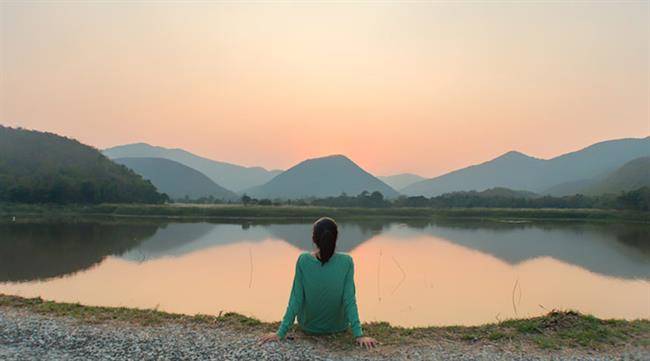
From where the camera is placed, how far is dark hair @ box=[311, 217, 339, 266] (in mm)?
5309

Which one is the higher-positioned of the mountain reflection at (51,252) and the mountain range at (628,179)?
the mountain range at (628,179)

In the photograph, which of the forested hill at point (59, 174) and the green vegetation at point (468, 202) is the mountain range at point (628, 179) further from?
the forested hill at point (59, 174)

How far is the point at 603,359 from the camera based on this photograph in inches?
240

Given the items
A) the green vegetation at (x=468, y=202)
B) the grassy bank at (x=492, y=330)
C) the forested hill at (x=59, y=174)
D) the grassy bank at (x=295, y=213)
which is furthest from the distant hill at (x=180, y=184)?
the grassy bank at (x=492, y=330)

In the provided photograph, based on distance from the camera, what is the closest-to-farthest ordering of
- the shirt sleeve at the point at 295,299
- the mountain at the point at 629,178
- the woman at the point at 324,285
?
the woman at the point at 324,285
the shirt sleeve at the point at 295,299
the mountain at the point at 629,178

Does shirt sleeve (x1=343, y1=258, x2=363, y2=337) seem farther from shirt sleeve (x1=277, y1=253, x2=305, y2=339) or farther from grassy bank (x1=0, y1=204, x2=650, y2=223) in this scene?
grassy bank (x1=0, y1=204, x2=650, y2=223)

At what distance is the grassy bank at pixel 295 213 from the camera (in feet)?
204

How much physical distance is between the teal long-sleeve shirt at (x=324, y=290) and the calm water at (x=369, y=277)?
4939 millimetres

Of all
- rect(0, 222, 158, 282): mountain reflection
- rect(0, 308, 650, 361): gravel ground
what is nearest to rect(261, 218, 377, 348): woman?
rect(0, 308, 650, 361): gravel ground

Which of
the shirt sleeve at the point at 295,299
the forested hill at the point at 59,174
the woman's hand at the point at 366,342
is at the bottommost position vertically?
the woman's hand at the point at 366,342

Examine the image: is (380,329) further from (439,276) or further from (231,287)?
(439,276)

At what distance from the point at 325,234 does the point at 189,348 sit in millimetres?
3032

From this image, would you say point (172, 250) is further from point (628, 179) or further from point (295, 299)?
point (628, 179)

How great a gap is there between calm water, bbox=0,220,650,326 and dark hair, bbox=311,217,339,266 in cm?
581
